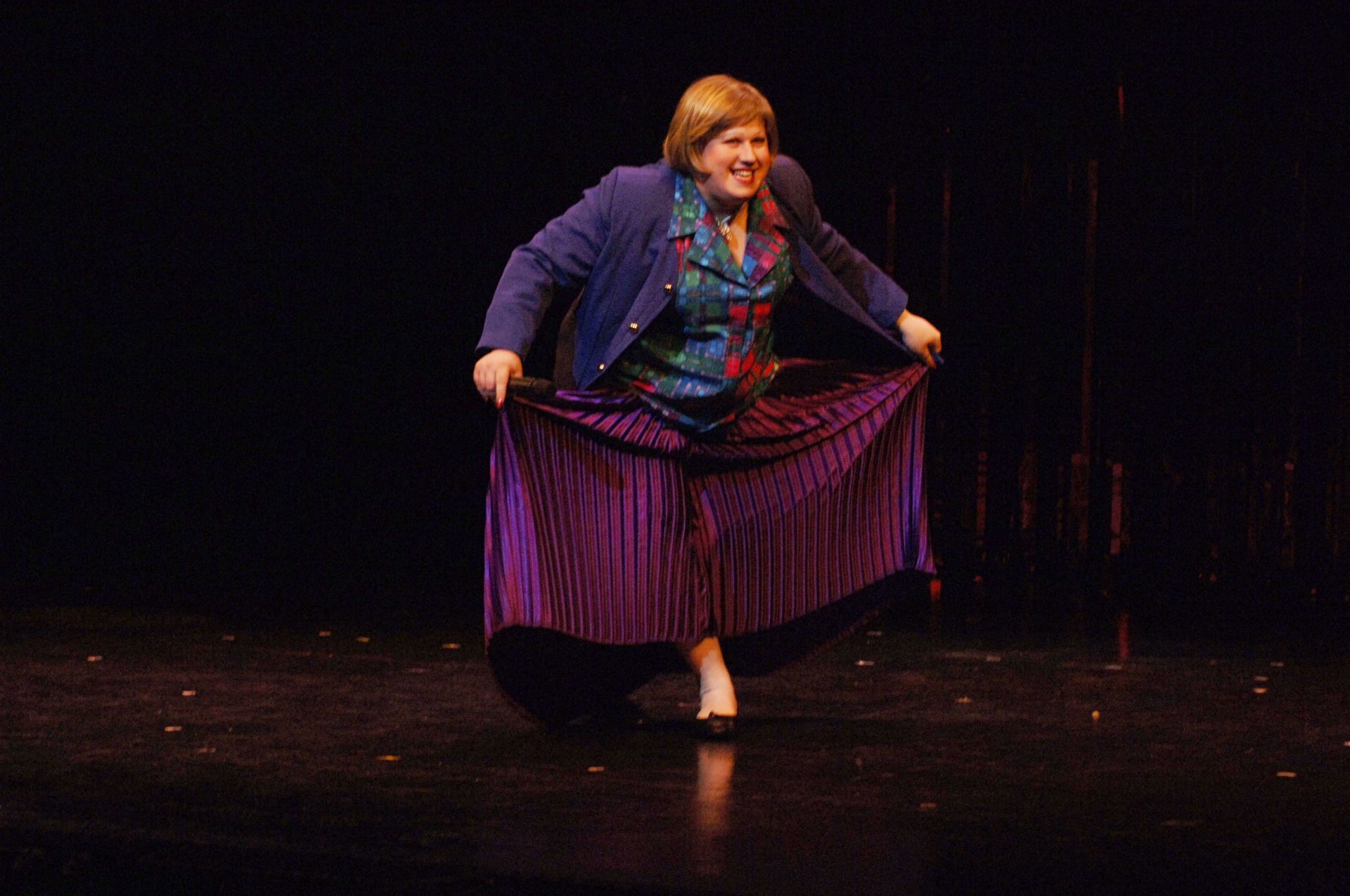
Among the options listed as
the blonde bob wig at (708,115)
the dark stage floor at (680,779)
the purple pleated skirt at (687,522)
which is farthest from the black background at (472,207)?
the blonde bob wig at (708,115)

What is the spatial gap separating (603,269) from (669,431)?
28 centimetres

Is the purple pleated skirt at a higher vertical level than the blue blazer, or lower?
lower

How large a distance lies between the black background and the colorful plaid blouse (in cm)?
192

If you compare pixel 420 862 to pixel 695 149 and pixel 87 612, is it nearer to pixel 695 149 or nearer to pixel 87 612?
pixel 695 149

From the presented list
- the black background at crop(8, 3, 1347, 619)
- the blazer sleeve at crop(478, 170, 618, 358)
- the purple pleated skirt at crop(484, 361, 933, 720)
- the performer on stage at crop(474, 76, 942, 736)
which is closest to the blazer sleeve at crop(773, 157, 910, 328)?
the performer on stage at crop(474, 76, 942, 736)

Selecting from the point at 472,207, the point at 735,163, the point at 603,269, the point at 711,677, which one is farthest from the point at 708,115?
the point at 472,207

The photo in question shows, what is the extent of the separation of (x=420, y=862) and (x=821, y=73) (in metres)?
3.67

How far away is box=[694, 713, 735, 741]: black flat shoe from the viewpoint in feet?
9.51

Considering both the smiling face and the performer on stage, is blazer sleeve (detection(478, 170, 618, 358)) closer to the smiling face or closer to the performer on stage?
the performer on stage

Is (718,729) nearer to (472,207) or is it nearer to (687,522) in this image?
(687,522)

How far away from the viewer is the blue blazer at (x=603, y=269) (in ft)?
9.53

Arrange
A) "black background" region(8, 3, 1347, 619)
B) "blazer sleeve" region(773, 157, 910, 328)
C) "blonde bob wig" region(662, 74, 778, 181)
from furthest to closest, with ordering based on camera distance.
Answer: "black background" region(8, 3, 1347, 619) → "blazer sleeve" region(773, 157, 910, 328) → "blonde bob wig" region(662, 74, 778, 181)

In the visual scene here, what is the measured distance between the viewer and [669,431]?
2.97 meters

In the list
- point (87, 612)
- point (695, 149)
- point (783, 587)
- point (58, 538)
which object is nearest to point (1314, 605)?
point (783, 587)
